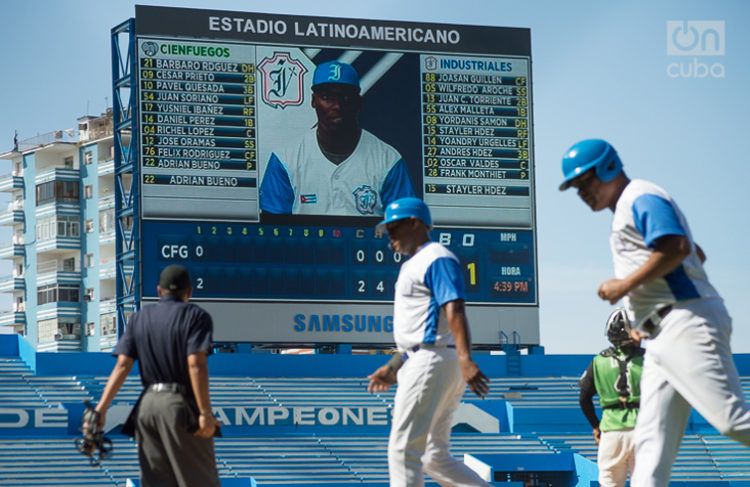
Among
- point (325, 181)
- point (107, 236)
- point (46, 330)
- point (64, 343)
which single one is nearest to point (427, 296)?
point (325, 181)

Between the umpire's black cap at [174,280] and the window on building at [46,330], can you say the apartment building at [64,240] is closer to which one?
the window on building at [46,330]

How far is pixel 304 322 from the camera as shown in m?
26.4

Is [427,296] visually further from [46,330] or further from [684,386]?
[46,330]

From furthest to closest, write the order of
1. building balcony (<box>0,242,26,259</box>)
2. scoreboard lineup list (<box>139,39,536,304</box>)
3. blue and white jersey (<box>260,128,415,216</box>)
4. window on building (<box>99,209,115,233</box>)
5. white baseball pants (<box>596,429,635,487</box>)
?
building balcony (<box>0,242,26,259</box>) → window on building (<box>99,209,115,233</box>) → blue and white jersey (<box>260,128,415,216</box>) → scoreboard lineup list (<box>139,39,536,304</box>) → white baseball pants (<box>596,429,635,487</box>)

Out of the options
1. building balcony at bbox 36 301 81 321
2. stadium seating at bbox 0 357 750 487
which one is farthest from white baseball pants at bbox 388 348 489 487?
building balcony at bbox 36 301 81 321

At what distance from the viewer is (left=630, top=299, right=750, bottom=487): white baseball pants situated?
20.5ft

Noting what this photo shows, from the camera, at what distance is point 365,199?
2609 centimetres

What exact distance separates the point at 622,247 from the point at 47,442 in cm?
2119

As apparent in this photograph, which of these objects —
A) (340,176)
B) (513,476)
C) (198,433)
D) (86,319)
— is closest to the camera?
(198,433)

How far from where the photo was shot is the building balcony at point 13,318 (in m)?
77.6

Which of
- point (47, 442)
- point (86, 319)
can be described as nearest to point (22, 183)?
point (86, 319)

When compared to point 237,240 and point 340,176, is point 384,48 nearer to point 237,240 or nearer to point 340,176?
point 340,176

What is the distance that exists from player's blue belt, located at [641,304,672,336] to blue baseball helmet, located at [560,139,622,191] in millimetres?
682

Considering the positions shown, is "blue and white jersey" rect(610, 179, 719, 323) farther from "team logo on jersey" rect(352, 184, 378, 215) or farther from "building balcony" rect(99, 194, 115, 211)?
"building balcony" rect(99, 194, 115, 211)
